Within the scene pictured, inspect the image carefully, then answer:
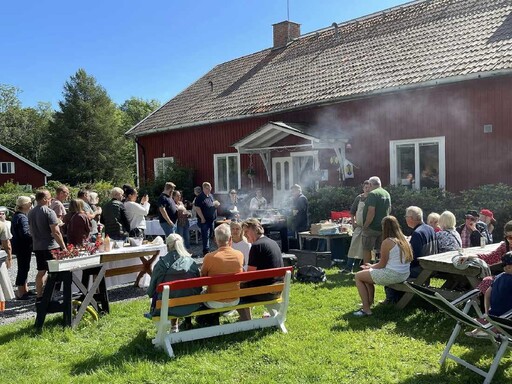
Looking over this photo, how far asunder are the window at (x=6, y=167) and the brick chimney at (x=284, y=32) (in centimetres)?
2995

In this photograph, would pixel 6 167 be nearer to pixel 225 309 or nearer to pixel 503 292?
pixel 225 309

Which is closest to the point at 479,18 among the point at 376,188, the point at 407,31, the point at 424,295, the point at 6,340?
the point at 407,31

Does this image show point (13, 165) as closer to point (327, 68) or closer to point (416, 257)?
point (327, 68)

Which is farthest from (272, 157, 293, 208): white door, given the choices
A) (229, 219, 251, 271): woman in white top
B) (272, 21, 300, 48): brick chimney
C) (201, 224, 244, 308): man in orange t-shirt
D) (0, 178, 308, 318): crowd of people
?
(201, 224, 244, 308): man in orange t-shirt

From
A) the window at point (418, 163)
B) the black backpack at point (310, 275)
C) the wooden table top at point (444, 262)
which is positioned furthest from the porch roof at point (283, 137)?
the wooden table top at point (444, 262)

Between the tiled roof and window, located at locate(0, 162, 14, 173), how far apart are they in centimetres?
2439

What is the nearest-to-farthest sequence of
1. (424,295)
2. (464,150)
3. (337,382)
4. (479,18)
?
(337,382) < (424,295) < (464,150) < (479,18)

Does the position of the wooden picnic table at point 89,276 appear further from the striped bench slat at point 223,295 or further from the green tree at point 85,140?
the green tree at point 85,140

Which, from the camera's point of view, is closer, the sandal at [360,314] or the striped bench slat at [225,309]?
the striped bench slat at [225,309]

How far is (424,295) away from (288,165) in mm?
11391

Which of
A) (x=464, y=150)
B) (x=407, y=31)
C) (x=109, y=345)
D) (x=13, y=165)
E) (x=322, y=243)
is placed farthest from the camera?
(x=13, y=165)

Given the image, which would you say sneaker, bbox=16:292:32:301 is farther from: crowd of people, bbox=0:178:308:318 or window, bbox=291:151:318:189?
window, bbox=291:151:318:189

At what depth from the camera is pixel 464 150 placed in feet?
38.3

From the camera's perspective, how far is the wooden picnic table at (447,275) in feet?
19.1
